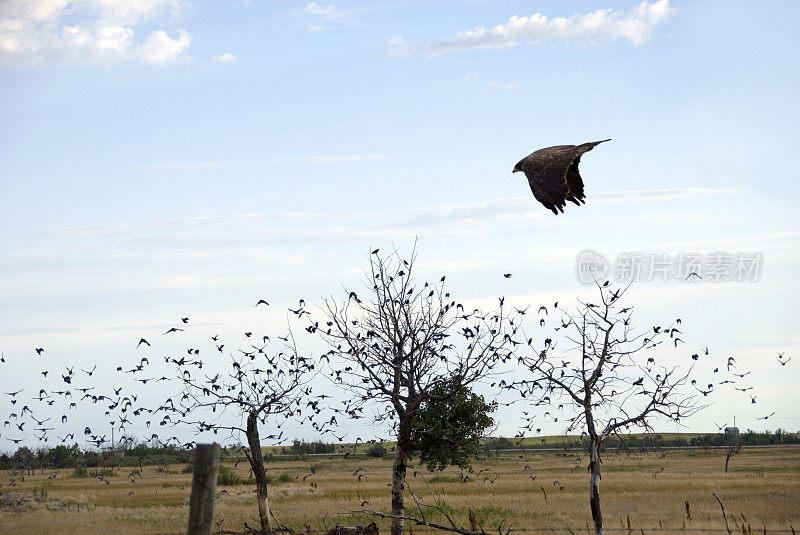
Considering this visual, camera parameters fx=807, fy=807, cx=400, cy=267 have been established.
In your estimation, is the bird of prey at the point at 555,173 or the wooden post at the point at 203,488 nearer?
the wooden post at the point at 203,488

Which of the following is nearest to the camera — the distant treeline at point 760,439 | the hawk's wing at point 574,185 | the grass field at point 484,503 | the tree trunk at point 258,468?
the hawk's wing at point 574,185

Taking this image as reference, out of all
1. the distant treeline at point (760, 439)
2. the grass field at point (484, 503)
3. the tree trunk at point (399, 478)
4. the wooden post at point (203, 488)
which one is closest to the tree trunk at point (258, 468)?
the grass field at point (484, 503)

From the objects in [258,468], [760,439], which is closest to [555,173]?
[258,468]

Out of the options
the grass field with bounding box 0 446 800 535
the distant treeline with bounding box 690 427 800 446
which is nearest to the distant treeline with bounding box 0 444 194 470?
the grass field with bounding box 0 446 800 535

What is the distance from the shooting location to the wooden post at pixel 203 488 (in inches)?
257

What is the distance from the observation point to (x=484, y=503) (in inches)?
1464

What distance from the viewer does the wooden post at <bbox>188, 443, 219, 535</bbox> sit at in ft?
21.4

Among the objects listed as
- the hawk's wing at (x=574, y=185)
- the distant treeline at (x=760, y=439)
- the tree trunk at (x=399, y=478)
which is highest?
the hawk's wing at (x=574, y=185)

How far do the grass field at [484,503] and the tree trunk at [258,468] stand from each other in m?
2.05

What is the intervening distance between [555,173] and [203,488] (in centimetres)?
441

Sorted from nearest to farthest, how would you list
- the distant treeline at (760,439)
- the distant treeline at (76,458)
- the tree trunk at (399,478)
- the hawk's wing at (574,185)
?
the hawk's wing at (574,185) < the tree trunk at (399,478) < the distant treeline at (76,458) < the distant treeline at (760,439)

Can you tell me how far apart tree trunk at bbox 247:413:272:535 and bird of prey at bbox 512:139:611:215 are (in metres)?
16.7

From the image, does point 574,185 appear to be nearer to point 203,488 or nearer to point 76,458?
point 203,488

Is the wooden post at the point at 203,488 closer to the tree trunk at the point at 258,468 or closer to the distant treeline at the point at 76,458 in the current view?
the tree trunk at the point at 258,468
